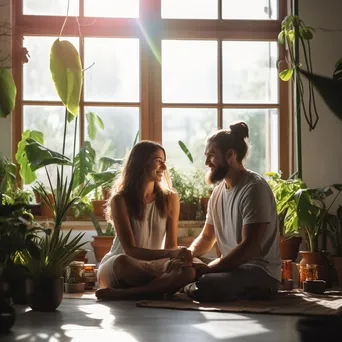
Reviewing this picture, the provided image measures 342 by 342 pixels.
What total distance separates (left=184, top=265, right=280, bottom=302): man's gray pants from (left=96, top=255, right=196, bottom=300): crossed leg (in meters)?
0.10

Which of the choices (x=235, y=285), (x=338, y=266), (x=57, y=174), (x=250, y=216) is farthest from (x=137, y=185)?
(x=338, y=266)

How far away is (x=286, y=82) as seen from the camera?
6273 mm

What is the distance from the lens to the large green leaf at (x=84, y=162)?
565 centimetres

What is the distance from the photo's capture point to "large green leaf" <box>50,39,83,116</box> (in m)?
5.33

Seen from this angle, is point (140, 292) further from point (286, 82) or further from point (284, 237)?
point (286, 82)

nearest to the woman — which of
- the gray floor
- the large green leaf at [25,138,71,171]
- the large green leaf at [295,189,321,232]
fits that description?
the gray floor

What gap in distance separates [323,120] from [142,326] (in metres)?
3.18

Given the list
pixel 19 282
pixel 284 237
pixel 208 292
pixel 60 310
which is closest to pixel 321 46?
pixel 284 237

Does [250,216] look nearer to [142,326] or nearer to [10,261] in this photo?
[142,326]

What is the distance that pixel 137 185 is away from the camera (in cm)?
479

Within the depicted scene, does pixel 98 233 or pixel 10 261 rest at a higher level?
pixel 98 233

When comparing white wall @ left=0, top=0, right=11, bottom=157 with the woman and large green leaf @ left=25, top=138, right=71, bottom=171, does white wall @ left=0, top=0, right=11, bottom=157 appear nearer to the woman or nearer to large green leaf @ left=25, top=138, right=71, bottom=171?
large green leaf @ left=25, top=138, right=71, bottom=171

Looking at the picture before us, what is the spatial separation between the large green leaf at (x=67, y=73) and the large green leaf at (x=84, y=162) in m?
0.46

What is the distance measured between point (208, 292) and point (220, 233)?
48cm
